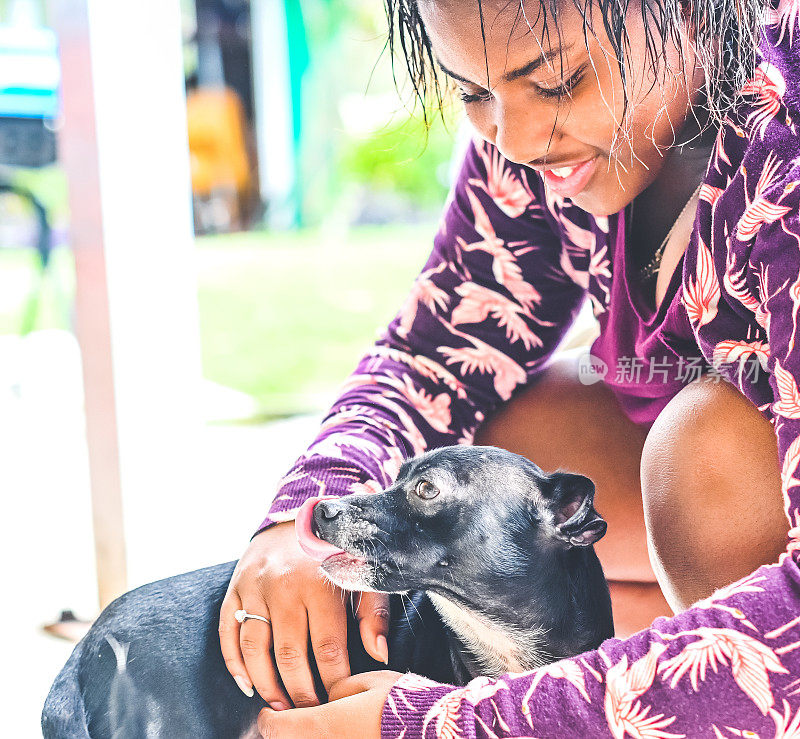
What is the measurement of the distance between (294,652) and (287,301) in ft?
→ 12.2

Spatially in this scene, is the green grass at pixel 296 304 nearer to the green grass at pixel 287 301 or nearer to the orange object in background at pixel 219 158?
the green grass at pixel 287 301

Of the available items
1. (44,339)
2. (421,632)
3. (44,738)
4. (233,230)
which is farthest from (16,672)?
(233,230)

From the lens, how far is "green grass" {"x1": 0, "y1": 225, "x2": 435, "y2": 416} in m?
3.38

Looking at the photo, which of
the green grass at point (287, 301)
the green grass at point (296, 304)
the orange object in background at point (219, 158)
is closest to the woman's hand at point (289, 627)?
the green grass at point (287, 301)

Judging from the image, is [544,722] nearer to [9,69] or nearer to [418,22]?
[418,22]

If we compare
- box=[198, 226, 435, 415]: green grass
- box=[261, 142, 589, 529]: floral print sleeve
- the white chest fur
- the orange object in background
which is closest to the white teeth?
box=[261, 142, 589, 529]: floral print sleeve

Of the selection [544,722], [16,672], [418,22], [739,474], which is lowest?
[16,672]

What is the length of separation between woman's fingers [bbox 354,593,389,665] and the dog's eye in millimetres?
117

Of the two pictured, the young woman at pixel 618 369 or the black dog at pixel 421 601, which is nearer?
the young woman at pixel 618 369

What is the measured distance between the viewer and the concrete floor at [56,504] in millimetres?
1451

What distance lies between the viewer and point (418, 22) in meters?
0.96

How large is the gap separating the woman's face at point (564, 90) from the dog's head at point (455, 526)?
1.06ft

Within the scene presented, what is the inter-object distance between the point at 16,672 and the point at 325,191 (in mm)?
3819

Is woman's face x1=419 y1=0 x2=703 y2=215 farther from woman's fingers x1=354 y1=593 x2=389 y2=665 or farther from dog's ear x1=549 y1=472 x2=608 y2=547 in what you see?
woman's fingers x1=354 y1=593 x2=389 y2=665
